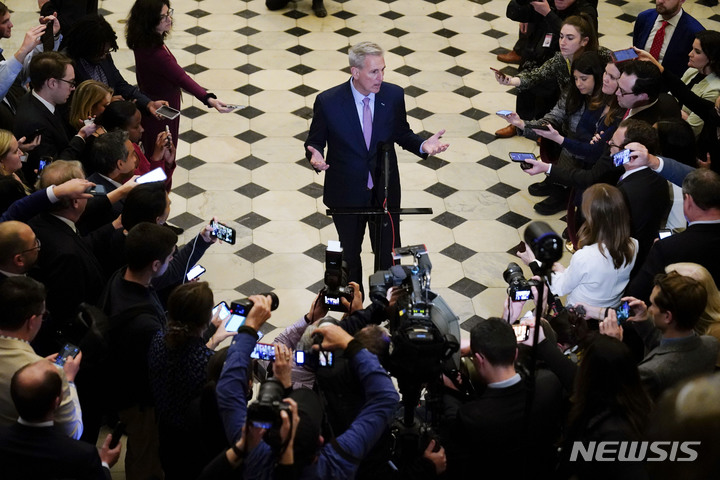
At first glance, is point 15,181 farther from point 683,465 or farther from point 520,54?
point 520,54

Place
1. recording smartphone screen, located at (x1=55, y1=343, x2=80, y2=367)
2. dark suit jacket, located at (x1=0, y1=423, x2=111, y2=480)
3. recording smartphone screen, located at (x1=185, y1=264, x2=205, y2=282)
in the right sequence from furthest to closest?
recording smartphone screen, located at (x1=185, y1=264, x2=205, y2=282), recording smartphone screen, located at (x1=55, y1=343, x2=80, y2=367), dark suit jacket, located at (x1=0, y1=423, x2=111, y2=480)

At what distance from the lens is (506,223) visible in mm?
6875

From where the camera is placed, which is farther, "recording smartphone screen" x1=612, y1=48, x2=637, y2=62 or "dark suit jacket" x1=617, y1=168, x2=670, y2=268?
"recording smartphone screen" x1=612, y1=48, x2=637, y2=62

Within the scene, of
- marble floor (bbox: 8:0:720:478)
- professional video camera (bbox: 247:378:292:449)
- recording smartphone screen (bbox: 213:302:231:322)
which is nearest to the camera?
professional video camera (bbox: 247:378:292:449)

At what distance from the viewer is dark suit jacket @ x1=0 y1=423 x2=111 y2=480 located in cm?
312

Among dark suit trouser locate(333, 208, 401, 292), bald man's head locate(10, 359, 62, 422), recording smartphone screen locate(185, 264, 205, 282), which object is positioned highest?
bald man's head locate(10, 359, 62, 422)

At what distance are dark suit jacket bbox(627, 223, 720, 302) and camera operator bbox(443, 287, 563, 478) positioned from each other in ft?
4.13

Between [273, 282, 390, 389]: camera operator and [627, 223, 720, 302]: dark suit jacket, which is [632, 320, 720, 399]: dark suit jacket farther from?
[273, 282, 390, 389]: camera operator

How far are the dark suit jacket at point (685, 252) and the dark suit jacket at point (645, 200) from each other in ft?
1.44

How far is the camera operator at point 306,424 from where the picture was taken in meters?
2.88

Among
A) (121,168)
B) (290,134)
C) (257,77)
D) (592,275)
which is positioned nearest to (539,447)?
(592,275)

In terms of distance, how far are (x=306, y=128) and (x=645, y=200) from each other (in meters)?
3.97

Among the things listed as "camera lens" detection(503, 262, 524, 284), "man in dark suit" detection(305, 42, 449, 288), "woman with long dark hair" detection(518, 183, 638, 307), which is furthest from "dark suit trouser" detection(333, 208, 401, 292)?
"camera lens" detection(503, 262, 524, 284)

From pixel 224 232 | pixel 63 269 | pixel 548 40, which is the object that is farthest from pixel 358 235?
pixel 548 40
